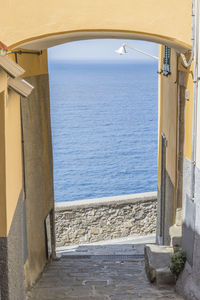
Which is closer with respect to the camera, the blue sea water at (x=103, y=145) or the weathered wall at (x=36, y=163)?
the weathered wall at (x=36, y=163)

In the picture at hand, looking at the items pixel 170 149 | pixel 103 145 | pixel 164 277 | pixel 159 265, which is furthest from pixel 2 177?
pixel 103 145

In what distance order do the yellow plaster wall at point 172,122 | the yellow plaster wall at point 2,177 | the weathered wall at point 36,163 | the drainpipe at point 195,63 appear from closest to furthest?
1. the yellow plaster wall at point 2,177
2. the drainpipe at point 195,63
3. the weathered wall at point 36,163
4. the yellow plaster wall at point 172,122

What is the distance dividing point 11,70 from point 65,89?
10665 cm

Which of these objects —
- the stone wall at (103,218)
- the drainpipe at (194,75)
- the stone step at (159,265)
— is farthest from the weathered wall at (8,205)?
the stone wall at (103,218)

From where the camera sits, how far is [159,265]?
8867 millimetres

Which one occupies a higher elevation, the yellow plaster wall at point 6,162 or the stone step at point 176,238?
the yellow plaster wall at point 6,162

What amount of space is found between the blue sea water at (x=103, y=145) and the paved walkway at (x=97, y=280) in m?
25.8

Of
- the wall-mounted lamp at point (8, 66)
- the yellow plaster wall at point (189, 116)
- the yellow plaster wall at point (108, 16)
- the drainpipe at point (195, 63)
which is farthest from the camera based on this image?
the yellow plaster wall at point (189, 116)

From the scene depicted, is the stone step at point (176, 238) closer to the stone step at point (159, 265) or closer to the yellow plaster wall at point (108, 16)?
the stone step at point (159, 265)

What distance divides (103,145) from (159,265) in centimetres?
4601

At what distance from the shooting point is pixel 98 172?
4466 centimetres

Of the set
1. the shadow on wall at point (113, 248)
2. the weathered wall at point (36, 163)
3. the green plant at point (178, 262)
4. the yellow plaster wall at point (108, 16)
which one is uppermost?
the yellow plaster wall at point (108, 16)

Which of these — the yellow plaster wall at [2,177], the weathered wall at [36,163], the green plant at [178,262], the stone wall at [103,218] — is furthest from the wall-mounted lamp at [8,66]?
the stone wall at [103,218]

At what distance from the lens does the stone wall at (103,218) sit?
1574 cm
